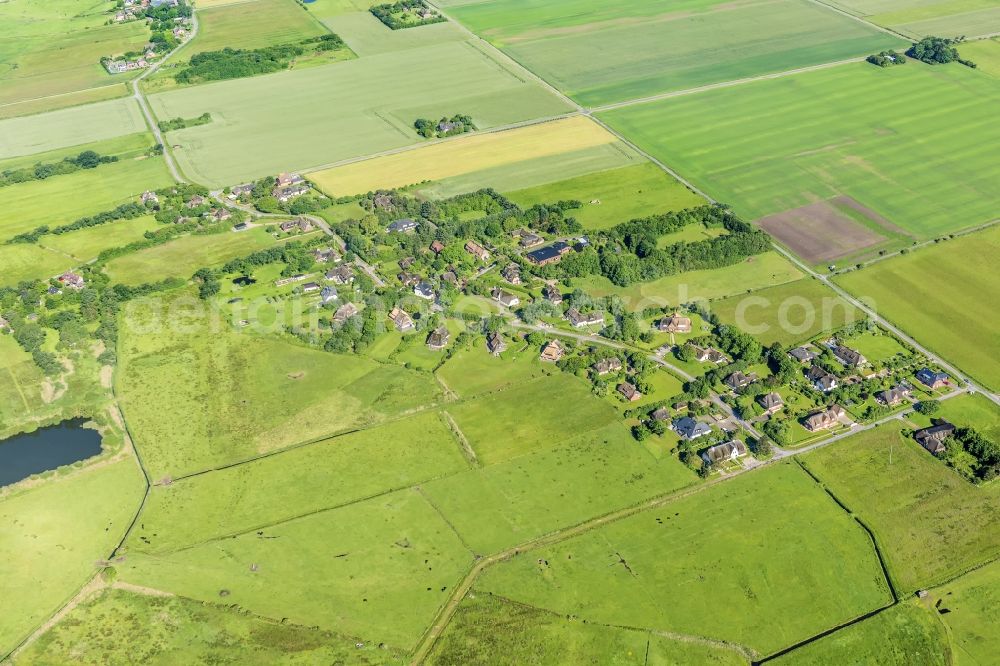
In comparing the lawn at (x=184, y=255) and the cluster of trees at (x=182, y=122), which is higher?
the cluster of trees at (x=182, y=122)

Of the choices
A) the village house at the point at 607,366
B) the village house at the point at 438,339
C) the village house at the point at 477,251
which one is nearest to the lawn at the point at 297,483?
the village house at the point at 438,339

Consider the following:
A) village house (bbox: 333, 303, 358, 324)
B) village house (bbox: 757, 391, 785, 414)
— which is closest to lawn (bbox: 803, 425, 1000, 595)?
village house (bbox: 757, 391, 785, 414)

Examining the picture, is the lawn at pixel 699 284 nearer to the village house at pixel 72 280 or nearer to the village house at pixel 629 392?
the village house at pixel 629 392

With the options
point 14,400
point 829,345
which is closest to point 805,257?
point 829,345

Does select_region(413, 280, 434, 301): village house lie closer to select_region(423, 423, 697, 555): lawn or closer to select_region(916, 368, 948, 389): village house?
select_region(423, 423, 697, 555): lawn

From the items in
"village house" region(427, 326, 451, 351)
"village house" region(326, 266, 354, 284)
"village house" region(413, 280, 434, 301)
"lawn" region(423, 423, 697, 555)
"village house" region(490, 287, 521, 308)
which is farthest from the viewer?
"village house" region(326, 266, 354, 284)

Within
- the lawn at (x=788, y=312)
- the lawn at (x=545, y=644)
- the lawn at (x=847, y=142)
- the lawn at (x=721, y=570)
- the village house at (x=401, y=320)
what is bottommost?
the lawn at (x=545, y=644)
